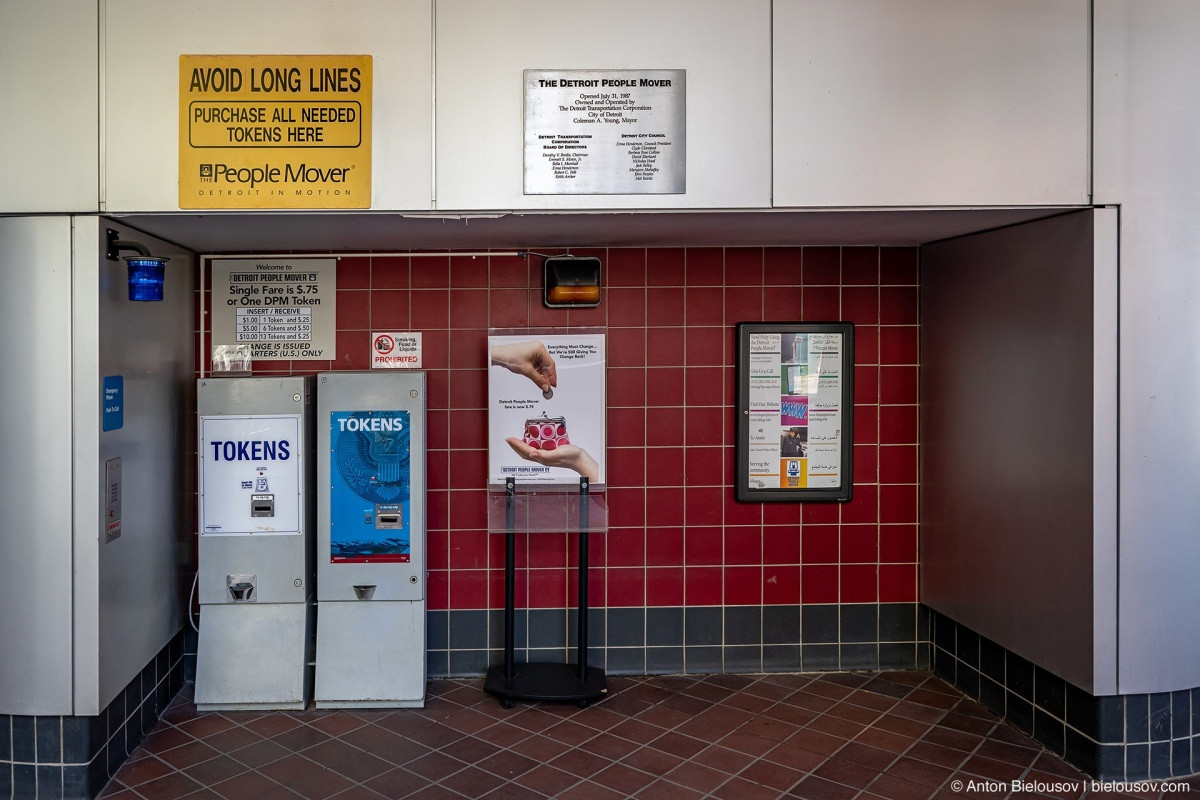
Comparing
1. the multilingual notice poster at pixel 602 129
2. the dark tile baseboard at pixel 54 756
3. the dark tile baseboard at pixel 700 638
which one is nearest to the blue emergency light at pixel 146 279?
the multilingual notice poster at pixel 602 129

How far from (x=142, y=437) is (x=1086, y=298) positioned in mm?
3988

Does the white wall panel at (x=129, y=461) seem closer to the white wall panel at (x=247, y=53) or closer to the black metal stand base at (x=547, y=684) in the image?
the white wall panel at (x=247, y=53)

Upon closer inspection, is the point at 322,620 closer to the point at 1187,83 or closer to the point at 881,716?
the point at 881,716

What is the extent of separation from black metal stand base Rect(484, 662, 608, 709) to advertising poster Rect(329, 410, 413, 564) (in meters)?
0.78

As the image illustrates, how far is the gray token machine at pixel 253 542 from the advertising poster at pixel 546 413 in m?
0.97

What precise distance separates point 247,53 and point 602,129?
1.40m

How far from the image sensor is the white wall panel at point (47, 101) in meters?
3.39

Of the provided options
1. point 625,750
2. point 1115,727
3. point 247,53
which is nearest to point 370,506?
point 625,750

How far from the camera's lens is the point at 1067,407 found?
143 inches

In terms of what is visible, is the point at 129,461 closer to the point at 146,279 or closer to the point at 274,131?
the point at 146,279

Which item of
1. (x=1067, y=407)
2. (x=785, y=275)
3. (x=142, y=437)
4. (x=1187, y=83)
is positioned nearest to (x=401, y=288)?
(x=142, y=437)

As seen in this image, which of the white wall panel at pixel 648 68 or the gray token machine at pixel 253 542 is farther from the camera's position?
the gray token machine at pixel 253 542

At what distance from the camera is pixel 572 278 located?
4594mm

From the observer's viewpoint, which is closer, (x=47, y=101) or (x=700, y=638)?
(x=47, y=101)
